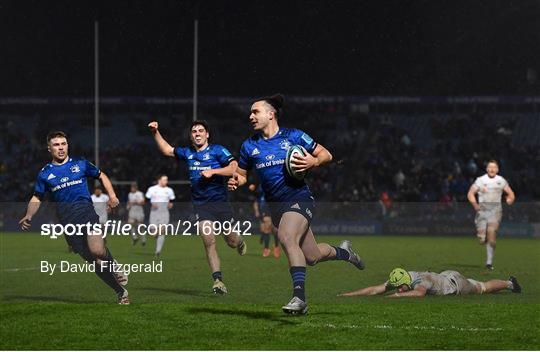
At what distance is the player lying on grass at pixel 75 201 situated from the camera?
12.5m

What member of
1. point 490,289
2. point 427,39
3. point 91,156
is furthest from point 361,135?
point 490,289

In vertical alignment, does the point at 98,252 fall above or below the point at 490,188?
below

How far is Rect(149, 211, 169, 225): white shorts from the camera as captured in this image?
2273cm

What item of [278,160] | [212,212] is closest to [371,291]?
[212,212]

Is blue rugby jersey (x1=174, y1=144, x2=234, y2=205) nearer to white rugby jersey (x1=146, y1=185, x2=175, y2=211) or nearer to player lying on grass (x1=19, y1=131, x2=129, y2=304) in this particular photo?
player lying on grass (x1=19, y1=131, x2=129, y2=304)

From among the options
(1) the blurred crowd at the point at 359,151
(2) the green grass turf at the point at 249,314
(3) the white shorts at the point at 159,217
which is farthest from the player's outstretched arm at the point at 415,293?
(1) the blurred crowd at the point at 359,151

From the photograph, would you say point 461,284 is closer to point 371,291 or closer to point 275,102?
point 371,291

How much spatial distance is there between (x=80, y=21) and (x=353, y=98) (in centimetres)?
1353

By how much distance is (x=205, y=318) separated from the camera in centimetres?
1086

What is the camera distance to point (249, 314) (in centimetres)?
1120

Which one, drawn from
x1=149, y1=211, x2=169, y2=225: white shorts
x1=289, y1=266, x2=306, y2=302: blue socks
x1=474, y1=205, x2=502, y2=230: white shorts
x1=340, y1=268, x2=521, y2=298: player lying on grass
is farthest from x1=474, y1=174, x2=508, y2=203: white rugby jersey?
x1=289, y1=266, x2=306, y2=302: blue socks

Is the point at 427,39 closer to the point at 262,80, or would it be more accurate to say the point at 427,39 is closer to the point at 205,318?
the point at 262,80

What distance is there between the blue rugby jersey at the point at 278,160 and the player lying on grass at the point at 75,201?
2.49 m

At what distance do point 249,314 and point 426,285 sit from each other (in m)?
3.08
